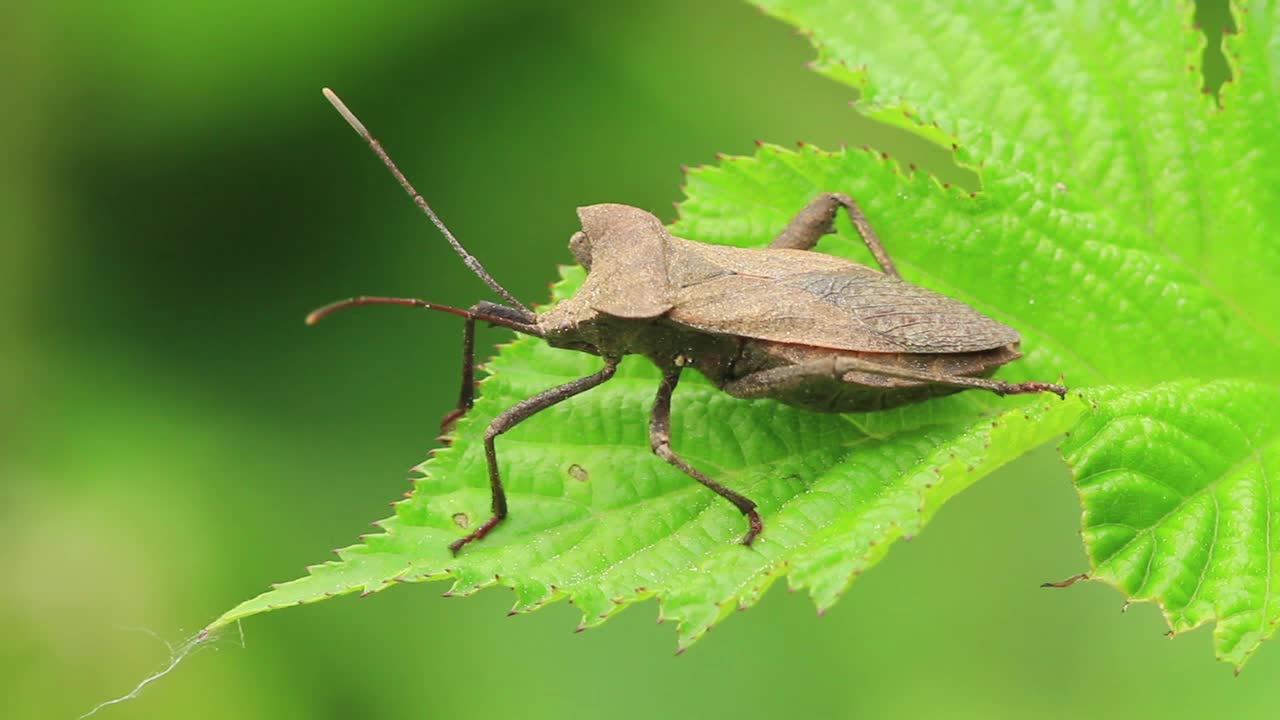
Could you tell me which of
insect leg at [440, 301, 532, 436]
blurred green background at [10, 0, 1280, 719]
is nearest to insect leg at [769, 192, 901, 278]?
insect leg at [440, 301, 532, 436]

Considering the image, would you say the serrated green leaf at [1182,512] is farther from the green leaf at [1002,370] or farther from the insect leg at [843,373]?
the insect leg at [843,373]

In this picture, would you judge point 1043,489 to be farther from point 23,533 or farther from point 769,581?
point 23,533

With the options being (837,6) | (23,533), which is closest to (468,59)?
(837,6)

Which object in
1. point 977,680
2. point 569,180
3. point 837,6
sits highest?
point 837,6

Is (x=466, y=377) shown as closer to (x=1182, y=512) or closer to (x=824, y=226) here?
(x=824, y=226)

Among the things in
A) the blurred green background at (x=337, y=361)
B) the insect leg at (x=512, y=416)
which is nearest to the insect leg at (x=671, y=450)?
the insect leg at (x=512, y=416)

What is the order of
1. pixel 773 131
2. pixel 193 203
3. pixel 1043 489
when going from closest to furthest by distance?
pixel 1043 489, pixel 193 203, pixel 773 131

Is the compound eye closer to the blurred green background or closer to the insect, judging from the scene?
the insect
